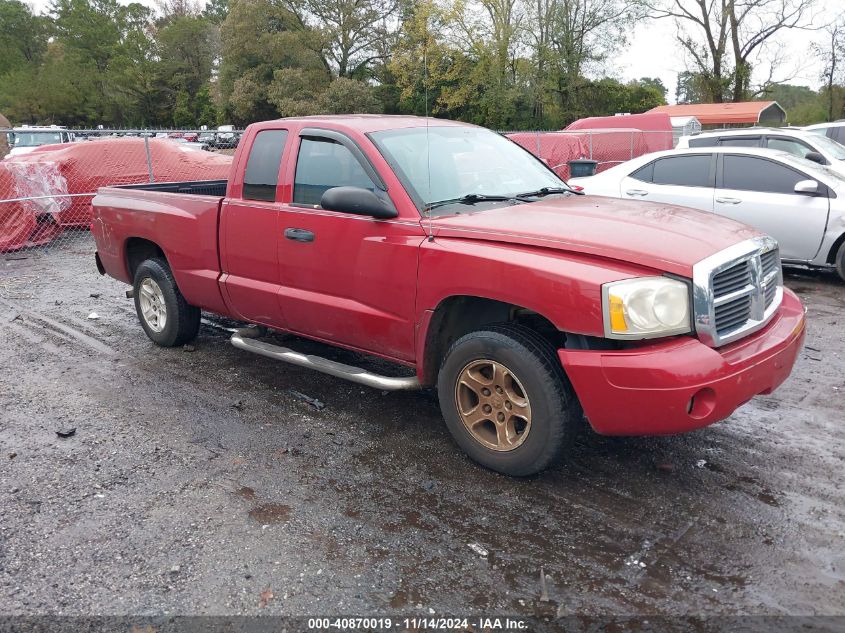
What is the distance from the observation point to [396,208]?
405 centimetres

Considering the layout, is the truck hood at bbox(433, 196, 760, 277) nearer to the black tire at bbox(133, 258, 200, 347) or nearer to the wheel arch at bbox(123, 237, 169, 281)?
the black tire at bbox(133, 258, 200, 347)

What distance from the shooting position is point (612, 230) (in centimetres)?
358

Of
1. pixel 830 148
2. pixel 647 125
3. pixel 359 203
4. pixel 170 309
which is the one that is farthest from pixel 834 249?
pixel 647 125

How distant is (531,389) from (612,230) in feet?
3.04

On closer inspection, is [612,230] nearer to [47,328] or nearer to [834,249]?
[834,249]

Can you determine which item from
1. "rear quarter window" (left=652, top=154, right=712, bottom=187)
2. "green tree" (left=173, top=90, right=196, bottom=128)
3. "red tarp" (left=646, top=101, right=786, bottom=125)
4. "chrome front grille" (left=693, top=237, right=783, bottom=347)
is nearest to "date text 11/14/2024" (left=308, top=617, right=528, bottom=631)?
"chrome front grille" (left=693, top=237, right=783, bottom=347)

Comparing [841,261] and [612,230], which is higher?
[612,230]

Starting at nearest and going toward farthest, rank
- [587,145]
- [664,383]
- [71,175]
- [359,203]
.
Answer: [664,383] < [359,203] < [71,175] < [587,145]

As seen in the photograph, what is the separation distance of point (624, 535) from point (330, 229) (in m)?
2.47

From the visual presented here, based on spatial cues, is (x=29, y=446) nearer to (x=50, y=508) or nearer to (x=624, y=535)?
(x=50, y=508)

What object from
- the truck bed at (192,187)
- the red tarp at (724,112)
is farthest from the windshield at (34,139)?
the red tarp at (724,112)

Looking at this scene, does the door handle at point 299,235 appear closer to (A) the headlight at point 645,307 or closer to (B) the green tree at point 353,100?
(A) the headlight at point 645,307

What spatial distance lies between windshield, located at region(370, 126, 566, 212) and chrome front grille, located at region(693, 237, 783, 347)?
1474 millimetres

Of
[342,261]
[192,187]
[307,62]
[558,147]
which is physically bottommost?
[342,261]
